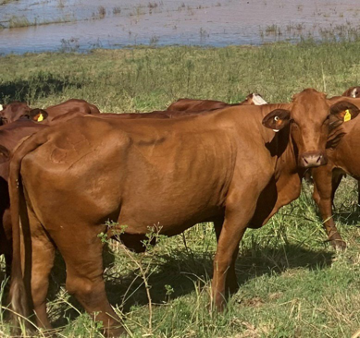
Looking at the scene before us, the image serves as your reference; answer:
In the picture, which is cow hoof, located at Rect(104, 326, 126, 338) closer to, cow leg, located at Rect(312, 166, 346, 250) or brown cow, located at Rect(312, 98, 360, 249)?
brown cow, located at Rect(312, 98, 360, 249)

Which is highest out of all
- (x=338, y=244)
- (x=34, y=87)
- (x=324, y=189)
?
(x=324, y=189)

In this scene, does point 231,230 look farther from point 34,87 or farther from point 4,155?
point 34,87

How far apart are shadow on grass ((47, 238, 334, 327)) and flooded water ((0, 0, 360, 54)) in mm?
17971

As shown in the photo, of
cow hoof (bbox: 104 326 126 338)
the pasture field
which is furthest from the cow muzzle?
cow hoof (bbox: 104 326 126 338)

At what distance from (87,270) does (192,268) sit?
175 cm

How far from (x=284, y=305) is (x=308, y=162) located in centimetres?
116

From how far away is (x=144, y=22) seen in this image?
4000 centimetres

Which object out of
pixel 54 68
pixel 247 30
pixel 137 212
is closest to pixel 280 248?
pixel 137 212

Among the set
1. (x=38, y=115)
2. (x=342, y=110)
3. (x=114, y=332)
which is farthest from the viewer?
(x=38, y=115)

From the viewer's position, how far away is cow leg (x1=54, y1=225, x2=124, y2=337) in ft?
14.8

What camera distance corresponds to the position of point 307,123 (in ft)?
17.2

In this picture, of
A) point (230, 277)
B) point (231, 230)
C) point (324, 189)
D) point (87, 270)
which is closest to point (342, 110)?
point (231, 230)

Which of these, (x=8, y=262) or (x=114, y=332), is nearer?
(x=114, y=332)

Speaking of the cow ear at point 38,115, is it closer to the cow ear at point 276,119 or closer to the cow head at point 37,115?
the cow head at point 37,115
